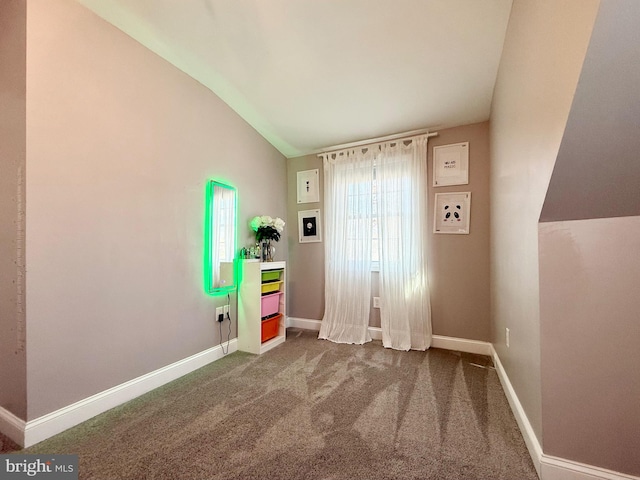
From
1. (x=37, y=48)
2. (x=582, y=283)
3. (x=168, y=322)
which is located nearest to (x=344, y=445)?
(x=582, y=283)

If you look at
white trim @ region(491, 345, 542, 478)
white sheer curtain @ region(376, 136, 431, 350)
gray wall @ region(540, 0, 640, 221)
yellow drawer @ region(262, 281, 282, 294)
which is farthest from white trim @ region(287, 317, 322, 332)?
gray wall @ region(540, 0, 640, 221)

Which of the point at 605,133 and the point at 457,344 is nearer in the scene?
the point at 605,133

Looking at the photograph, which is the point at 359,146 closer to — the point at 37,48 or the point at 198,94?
the point at 198,94

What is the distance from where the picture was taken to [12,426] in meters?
1.44

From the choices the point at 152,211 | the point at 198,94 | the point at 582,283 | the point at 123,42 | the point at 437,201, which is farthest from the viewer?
the point at 437,201

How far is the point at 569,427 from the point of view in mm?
1124

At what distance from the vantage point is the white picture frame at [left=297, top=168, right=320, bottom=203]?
3477 millimetres

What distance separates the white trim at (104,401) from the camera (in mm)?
1420

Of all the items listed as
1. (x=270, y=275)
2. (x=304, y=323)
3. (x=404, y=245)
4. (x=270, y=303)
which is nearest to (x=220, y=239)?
(x=270, y=275)

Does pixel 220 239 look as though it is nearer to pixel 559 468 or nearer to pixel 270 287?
pixel 270 287

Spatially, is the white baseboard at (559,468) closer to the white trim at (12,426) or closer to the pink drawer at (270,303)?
the pink drawer at (270,303)

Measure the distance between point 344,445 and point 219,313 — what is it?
1.67 meters

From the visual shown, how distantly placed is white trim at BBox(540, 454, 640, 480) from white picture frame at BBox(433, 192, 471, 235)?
6.31 ft

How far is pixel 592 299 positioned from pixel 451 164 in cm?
198
